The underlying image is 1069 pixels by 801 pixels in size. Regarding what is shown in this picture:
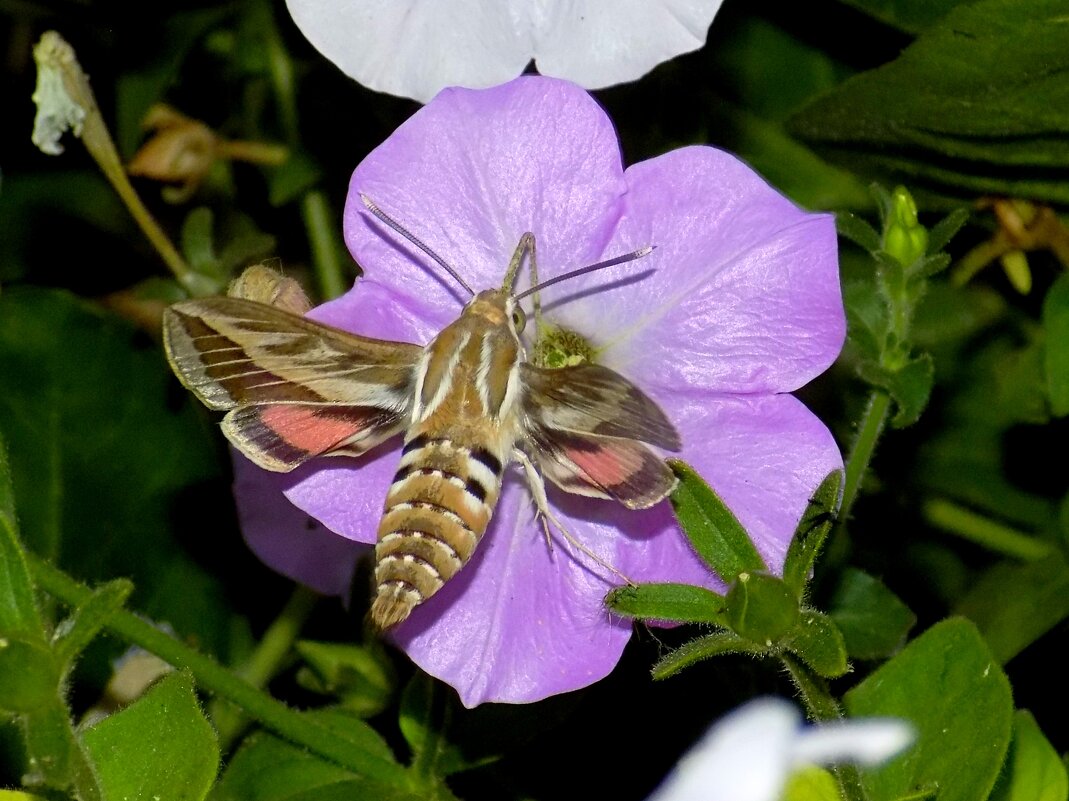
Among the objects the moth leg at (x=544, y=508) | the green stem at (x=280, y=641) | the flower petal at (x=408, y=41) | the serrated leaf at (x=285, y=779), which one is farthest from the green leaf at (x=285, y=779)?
the flower petal at (x=408, y=41)

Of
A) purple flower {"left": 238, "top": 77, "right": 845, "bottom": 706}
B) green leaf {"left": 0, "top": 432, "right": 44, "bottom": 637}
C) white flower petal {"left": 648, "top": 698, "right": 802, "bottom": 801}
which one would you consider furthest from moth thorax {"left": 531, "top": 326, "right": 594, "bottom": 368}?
green leaf {"left": 0, "top": 432, "right": 44, "bottom": 637}

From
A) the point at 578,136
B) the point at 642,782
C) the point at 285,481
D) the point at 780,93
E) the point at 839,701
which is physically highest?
the point at 578,136

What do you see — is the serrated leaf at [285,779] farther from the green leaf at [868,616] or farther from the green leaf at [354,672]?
the green leaf at [868,616]

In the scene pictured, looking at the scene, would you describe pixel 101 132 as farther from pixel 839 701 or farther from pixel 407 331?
pixel 839 701

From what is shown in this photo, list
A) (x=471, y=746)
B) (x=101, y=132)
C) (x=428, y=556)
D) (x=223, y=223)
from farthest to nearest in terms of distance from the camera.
→ (x=223, y=223) < (x=101, y=132) < (x=471, y=746) < (x=428, y=556)

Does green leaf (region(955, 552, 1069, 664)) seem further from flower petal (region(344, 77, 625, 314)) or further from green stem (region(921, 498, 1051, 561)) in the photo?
flower petal (region(344, 77, 625, 314))

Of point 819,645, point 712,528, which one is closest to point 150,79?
point 712,528

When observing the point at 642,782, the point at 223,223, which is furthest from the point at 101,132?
the point at 642,782
